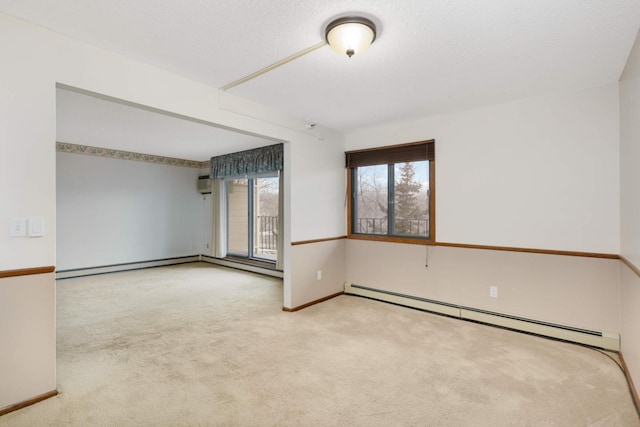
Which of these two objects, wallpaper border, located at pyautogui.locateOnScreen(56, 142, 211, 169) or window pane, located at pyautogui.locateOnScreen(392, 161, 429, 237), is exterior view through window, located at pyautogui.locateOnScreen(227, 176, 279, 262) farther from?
window pane, located at pyautogui.locateOnScreen(392, 161, 429, 237)

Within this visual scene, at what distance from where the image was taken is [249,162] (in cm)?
589

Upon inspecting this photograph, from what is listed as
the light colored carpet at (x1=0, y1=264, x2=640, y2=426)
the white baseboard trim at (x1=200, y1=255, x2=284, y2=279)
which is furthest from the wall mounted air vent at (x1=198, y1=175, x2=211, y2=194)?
the light colored carpet at (x1=0, y1=264, x2=640, y2=426)

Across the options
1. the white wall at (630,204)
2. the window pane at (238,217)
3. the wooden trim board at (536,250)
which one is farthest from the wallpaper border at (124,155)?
the white wall at (630,204)

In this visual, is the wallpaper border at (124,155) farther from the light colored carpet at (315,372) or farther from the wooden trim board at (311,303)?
the wooden trim board at (311,303)

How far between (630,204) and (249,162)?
5168 millimetres

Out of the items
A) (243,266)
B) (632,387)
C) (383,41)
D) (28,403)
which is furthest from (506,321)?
(243,266)

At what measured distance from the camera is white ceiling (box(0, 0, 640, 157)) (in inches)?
69.2

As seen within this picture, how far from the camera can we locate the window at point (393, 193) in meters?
3.88

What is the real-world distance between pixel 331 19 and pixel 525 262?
2.93 metres

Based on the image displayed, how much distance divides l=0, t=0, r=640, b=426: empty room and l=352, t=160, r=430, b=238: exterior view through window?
0.03 m

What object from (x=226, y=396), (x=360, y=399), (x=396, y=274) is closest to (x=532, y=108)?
(x=396, y=274)

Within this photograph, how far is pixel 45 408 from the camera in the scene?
1.92 metres

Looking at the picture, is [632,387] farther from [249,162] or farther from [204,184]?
[204,184]

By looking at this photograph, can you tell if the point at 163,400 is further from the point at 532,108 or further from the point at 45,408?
the point at 532,108
